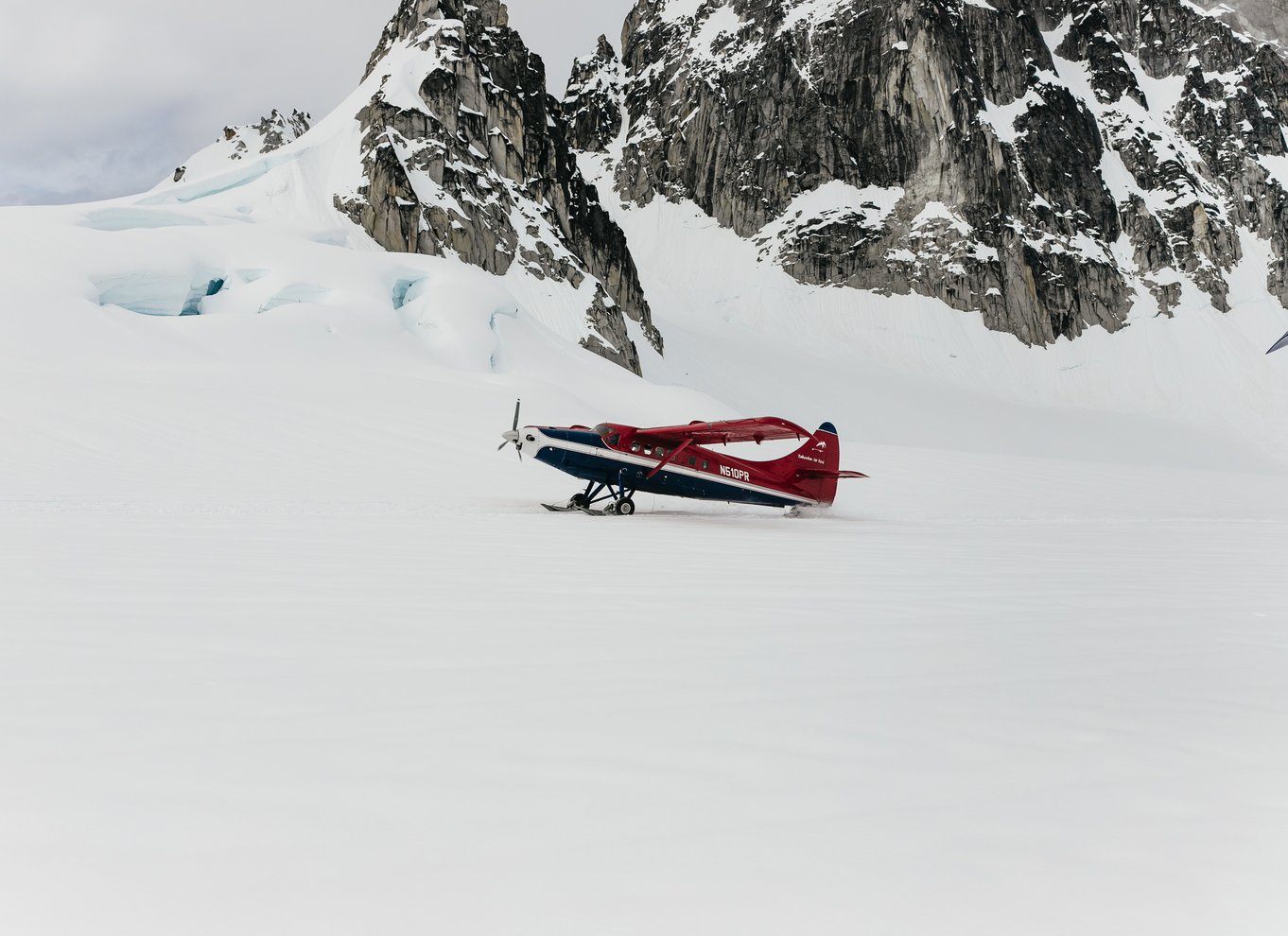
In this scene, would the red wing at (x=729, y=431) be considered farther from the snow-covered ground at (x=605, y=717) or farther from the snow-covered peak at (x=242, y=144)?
the snow-covered peak at (x=242, y=144)

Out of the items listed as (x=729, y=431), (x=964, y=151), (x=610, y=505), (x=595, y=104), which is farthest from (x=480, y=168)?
(x=964, y=151)

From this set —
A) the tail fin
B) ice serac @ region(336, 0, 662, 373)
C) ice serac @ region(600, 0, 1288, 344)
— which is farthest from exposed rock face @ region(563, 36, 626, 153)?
the tail fin

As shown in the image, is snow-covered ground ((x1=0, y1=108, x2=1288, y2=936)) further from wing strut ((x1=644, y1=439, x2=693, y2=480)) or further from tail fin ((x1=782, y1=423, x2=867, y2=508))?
tail fin ((x1=782, y1=423, x2=867, y2=508))

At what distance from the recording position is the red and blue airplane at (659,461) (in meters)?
13.2

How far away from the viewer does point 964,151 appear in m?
81.9

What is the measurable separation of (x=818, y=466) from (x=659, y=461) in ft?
12.4

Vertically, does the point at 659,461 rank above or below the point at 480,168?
below

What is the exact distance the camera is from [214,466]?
13.6 m

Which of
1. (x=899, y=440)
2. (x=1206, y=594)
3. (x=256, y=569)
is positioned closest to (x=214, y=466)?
(x=256, y=569)

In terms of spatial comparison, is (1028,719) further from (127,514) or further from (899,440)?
(899,440)

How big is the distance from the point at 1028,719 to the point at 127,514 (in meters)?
9.33

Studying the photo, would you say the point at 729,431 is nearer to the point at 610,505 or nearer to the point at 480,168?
the point at 610,505

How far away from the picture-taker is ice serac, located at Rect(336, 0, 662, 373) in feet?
147

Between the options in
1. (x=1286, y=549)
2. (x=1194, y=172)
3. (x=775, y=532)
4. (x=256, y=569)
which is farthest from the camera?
(x=1194, y=172)
